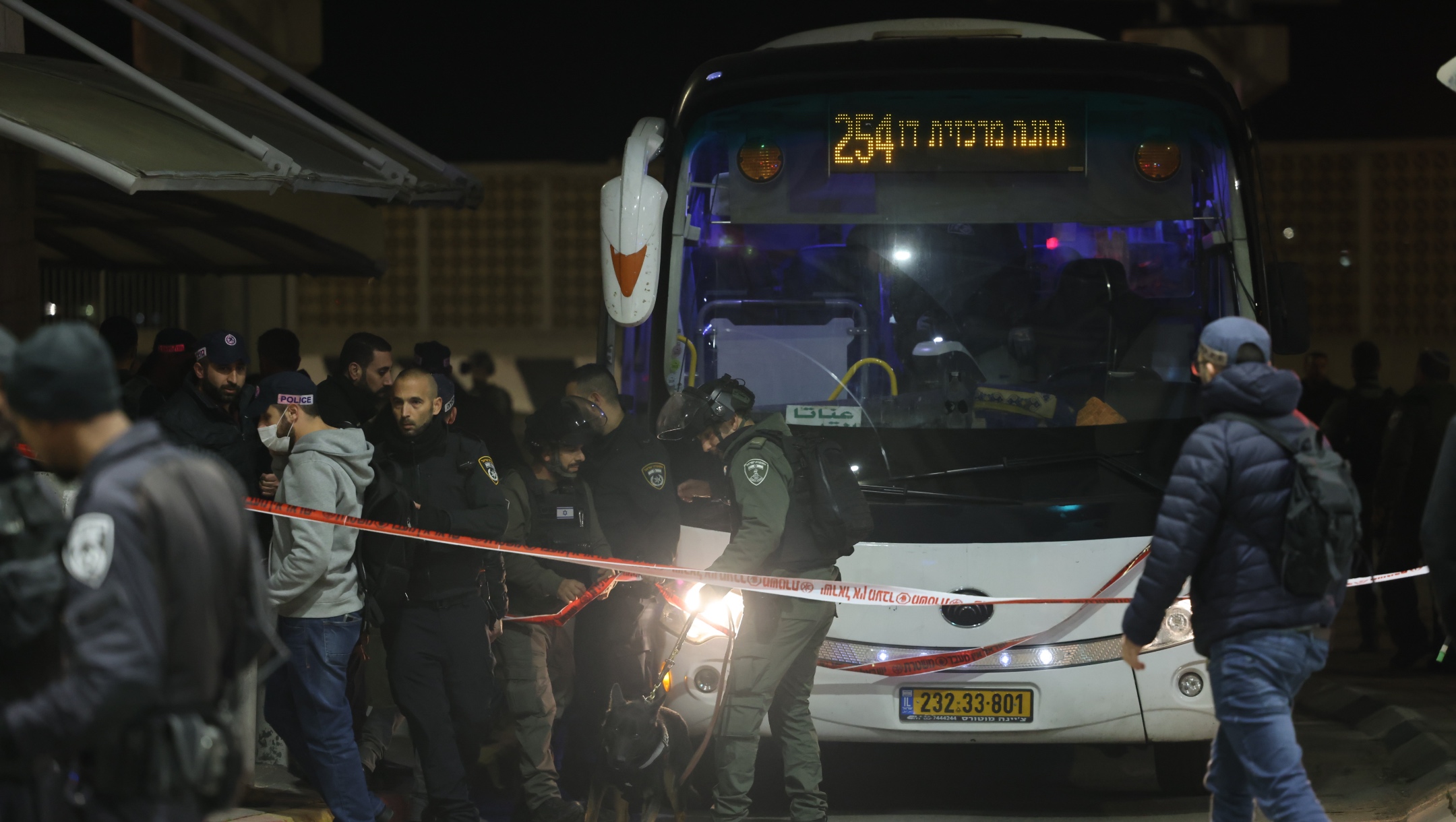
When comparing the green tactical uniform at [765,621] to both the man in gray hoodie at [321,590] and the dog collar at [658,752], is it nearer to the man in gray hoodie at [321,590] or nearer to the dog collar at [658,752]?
the dog collar at [658,752]

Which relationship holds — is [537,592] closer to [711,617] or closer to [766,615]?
[711,617]

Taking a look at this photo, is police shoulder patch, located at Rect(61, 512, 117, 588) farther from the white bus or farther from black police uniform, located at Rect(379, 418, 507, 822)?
the white bus

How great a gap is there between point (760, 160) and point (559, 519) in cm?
175

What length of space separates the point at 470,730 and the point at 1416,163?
1592 centimetres

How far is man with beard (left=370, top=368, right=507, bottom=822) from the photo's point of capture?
5.59 m

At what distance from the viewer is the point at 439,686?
5.65 m

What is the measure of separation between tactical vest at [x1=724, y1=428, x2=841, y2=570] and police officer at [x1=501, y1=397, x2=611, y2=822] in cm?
81

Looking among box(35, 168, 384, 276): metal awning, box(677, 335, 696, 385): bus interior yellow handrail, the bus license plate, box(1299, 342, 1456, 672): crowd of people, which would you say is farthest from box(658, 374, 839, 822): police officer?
box(35, 168, 384, 276): metal awning

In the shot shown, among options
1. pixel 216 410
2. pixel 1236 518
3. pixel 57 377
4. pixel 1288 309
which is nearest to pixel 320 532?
pixel 216 410

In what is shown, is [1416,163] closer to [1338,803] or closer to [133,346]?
[1338,803]

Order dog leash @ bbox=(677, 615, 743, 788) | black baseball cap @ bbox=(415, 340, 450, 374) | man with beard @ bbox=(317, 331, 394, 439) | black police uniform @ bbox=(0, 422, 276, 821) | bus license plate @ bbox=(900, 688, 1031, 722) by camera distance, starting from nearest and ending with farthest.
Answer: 1. black police uniform @ bbox=(0, 422, 276, 821)
2. dog leash @ bbox=(677, 615, 743, 788)
3. bus license plate @ bbox=(900, 688, 1031, 722)
4. man with beard @ bbox=(317, 331, 394, 439)
5. black baseball cap @ bbox=(415, 340, 450, 374)

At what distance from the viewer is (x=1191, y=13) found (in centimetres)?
1537

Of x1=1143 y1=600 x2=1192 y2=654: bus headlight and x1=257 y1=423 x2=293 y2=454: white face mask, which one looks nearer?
x1=257 y1=423 x2=293 y2=454: white face mask

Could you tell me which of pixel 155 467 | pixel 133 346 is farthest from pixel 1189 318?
pixel 133 346
